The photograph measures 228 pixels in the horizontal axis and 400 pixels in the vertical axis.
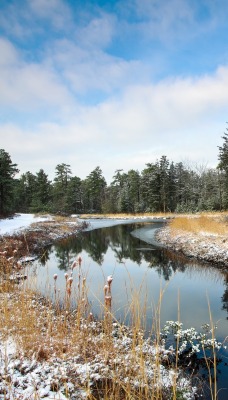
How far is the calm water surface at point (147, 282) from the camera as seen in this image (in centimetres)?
596

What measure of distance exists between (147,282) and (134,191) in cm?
5128

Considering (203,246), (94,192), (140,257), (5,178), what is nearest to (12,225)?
(5,178)

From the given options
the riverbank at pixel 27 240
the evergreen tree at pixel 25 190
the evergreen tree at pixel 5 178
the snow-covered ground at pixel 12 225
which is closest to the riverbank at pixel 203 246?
the riverbank at pixel 27 240

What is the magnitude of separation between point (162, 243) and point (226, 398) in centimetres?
1405

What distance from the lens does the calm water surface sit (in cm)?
596

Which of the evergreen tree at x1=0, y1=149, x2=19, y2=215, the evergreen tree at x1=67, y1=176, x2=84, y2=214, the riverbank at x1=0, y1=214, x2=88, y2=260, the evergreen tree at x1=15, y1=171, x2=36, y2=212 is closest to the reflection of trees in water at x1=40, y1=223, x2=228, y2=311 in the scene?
the riverbank at x1=0, y1=214, x2=88, y2=260

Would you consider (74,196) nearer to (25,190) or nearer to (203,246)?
(25,190)

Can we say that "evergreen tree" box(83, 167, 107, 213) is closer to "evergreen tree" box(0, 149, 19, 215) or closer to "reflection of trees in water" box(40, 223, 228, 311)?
"evergreen tree" box(0, 149, 19, 215)

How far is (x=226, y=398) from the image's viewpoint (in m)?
3.64

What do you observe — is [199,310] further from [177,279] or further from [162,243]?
[162,243]

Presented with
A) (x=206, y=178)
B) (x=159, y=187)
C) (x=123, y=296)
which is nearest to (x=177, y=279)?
(x=123, y=296)

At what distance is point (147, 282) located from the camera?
29.3 ft

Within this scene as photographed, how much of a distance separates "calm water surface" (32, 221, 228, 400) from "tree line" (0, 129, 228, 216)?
23074 millimetres

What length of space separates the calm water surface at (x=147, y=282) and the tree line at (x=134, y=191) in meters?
23.1
